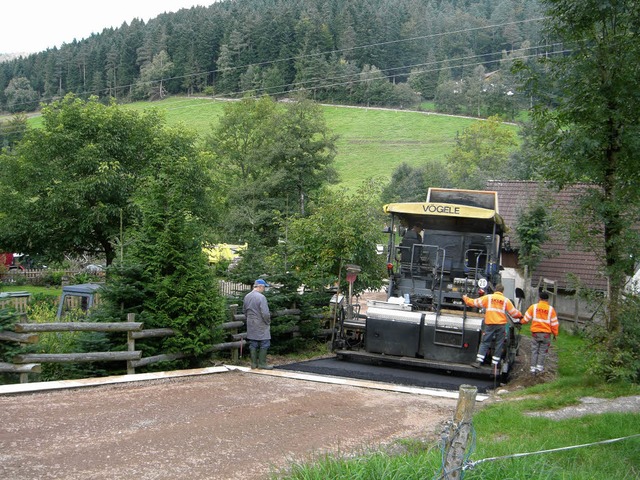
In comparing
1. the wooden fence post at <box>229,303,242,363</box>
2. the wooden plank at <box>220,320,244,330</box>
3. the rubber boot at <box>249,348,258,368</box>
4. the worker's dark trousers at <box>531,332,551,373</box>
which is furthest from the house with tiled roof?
the rubber boot at <box>249,348,258,368</box>

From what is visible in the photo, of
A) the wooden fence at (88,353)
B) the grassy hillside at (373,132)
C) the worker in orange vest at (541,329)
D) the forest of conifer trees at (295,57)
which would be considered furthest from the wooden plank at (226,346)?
the forest of conifer trees at (295,57)

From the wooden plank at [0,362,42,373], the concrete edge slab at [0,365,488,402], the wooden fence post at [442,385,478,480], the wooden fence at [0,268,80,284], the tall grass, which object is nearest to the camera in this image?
the wooden fence post at [442,385,478,480]

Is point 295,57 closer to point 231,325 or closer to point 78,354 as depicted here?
point 231,325

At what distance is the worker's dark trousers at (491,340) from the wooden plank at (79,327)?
236 inches

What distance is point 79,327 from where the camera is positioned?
10.7m

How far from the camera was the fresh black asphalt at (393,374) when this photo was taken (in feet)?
40.2

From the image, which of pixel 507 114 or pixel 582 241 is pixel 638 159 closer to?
pixel 582 241

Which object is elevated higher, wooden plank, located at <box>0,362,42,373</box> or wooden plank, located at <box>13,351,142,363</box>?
wooden plank, located at <box>13,351,142,363</box>

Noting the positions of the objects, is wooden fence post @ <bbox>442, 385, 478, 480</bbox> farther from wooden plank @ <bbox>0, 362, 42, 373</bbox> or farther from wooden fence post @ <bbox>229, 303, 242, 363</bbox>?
wooden fence post @ <bbox>229, 303, 242, 363</bbox>

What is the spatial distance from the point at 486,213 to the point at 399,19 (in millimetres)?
122394

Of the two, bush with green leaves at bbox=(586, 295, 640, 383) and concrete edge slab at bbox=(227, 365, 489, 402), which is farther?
concrete edge slab at bbox=(227, 365, 489, 402)

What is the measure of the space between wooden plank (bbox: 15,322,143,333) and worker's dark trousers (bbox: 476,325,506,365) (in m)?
5.98

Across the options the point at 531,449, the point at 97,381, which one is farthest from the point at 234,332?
the point at 531,449

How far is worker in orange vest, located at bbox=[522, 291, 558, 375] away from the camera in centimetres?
1294
